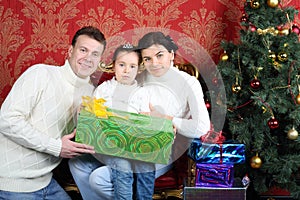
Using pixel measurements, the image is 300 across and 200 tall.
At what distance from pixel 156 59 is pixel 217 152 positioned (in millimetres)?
547

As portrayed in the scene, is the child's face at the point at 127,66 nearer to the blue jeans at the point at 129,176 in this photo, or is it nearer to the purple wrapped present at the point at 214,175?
the blue jeans at the point at 129,176

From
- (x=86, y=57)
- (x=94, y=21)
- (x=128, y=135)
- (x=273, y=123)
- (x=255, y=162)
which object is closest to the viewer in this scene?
(x=128, y=135)

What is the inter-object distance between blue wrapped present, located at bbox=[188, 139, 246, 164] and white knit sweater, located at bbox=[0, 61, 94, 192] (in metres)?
0.60

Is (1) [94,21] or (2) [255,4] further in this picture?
(1) [94,21]

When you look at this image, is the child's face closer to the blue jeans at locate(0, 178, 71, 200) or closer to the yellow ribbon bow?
the yellow ribbon bow

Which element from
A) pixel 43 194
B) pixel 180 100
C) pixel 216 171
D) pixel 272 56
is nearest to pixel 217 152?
pixel 216 171

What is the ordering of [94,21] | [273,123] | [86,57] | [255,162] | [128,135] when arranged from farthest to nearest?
[94,21] < [255,162] < [273,123] < [86,57] < [128,135]

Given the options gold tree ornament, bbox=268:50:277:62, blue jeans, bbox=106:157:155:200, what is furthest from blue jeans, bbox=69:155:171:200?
gold tree ornament, bbox=268:50:277:62

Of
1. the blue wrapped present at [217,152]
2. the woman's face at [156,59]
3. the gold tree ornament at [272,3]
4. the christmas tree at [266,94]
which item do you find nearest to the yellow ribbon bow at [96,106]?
the woman's face at [156,59]

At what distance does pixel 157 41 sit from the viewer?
7.11 feet

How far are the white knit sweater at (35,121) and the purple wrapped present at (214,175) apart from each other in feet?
2.23

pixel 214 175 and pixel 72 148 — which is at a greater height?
pixel 72 148

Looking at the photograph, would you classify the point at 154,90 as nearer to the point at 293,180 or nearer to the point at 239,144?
the point at 239,144

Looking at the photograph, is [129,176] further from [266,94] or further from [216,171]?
[266,94]
